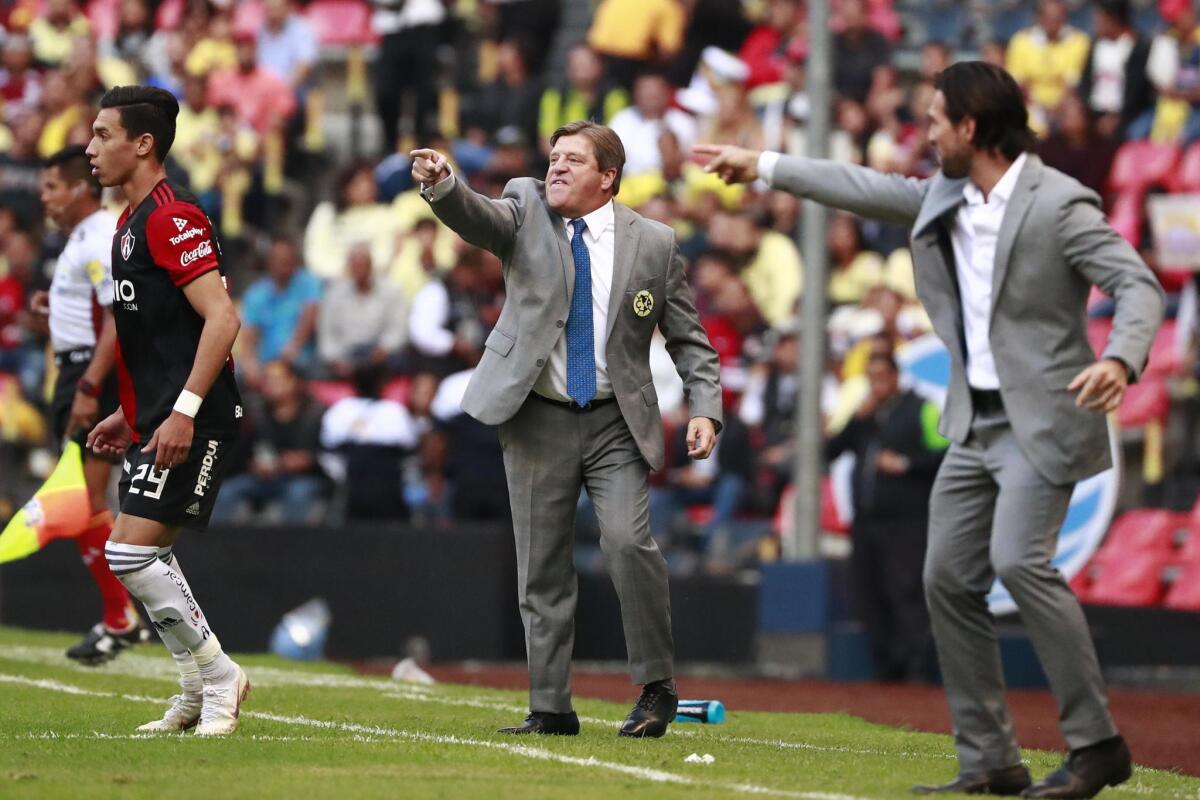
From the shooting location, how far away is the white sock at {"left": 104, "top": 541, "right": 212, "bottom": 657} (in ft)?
23.2

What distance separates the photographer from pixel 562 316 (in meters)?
7.58

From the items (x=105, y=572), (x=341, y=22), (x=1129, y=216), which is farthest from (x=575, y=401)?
(x=341, y=22)

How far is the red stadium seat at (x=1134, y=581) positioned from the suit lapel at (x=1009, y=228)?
8132mm

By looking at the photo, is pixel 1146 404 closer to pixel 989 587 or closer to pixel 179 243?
pixel 989 587

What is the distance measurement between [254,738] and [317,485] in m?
9.10

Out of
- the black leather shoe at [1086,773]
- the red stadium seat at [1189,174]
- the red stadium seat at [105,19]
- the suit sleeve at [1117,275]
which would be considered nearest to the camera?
the suit sleeve at [1117,275]

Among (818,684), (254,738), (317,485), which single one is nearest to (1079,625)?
(254,738)

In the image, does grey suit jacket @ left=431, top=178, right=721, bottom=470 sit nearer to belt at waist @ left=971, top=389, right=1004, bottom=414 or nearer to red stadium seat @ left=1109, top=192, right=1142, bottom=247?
belt at waist @ left=971, top=389, right=1004, bottom=414

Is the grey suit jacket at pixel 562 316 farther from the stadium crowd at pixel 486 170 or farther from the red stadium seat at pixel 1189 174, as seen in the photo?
the red stadium seat at pixel 1189 174

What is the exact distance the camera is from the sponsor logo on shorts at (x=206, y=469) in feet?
23.6

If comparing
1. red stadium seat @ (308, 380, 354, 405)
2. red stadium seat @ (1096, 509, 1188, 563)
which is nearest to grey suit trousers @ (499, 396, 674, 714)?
red stadium seat @ (1096, 509, 1188, 563)

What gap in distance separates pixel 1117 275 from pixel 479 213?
242 cm

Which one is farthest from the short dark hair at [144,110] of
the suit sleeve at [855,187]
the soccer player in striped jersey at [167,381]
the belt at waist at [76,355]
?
the belt at waist at [76,355]

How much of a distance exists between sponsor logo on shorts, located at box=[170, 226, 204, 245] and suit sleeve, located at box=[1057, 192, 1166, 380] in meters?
2.98
